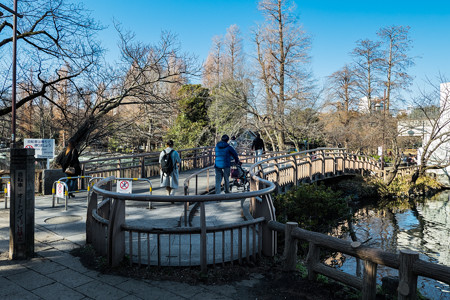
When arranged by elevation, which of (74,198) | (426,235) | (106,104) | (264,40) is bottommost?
(426,235)

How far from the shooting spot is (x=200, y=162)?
19.2 meters

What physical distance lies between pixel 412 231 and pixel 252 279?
13.5 metres

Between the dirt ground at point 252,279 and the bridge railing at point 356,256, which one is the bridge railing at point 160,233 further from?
the bridge railing at point 356,256

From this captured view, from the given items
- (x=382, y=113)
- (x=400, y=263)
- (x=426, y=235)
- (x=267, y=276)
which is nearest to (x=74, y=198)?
(x=267, y=276)

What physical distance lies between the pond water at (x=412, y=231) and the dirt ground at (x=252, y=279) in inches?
216

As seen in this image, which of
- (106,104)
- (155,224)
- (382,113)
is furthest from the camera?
(382,113)

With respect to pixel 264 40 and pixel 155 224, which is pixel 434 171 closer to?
pixel 264 40

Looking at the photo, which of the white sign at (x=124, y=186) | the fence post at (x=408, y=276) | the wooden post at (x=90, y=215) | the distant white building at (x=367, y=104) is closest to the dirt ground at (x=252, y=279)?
the fence post at (x=408, y=276)

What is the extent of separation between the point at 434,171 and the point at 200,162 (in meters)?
21.0

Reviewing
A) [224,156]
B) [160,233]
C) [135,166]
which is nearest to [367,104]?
[135,166]

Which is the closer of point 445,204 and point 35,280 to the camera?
point 35,280

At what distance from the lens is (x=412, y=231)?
14.7 meters

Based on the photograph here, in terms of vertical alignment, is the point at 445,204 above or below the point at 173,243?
below

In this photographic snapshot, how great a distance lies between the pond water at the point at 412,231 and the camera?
9.09 metres
